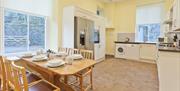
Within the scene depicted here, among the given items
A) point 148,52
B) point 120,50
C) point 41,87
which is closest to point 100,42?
point 120,50

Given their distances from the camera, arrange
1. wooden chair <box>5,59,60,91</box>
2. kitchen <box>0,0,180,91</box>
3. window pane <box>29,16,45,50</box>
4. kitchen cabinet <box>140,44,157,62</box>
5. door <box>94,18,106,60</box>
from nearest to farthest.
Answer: wooden chair <box>5,59,60,91</box> → kitchen <box>0,0,180,91</box> → window pane <box>29,16,45,50</box> → door <box>94,18,106,60</box> → kitchen cabinet <box>140,44,157,62</box>

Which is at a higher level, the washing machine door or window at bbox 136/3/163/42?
window at bbox 136/3/163/42

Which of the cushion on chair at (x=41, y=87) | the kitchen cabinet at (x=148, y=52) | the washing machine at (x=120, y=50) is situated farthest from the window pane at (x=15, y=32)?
the kitchen cabinet at (x=148, y=52)

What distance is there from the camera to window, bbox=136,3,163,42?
554 centimetres

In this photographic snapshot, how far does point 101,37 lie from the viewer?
5.47 m

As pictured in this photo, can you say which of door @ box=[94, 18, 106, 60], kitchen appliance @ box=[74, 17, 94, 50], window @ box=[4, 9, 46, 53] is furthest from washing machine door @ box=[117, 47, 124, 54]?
window @ box=[4, 9, 46, 53]

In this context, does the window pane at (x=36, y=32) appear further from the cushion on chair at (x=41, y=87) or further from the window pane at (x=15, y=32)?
the cushion on chair at (x=41, y=87)

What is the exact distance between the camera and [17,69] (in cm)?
126

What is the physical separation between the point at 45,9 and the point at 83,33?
1302mm

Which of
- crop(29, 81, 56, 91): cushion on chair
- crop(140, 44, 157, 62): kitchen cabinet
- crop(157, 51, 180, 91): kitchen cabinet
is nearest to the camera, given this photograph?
crop(29, 81, 56, 91): cushion on chair

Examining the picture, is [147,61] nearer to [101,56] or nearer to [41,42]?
[101,56]

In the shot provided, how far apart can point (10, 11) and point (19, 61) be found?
4.24 feet

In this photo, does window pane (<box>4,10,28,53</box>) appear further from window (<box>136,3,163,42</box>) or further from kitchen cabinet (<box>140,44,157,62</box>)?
window (<box>136,3,163,42</box>)

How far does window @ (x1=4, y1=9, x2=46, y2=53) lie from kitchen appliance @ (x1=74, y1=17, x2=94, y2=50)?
969 mm
